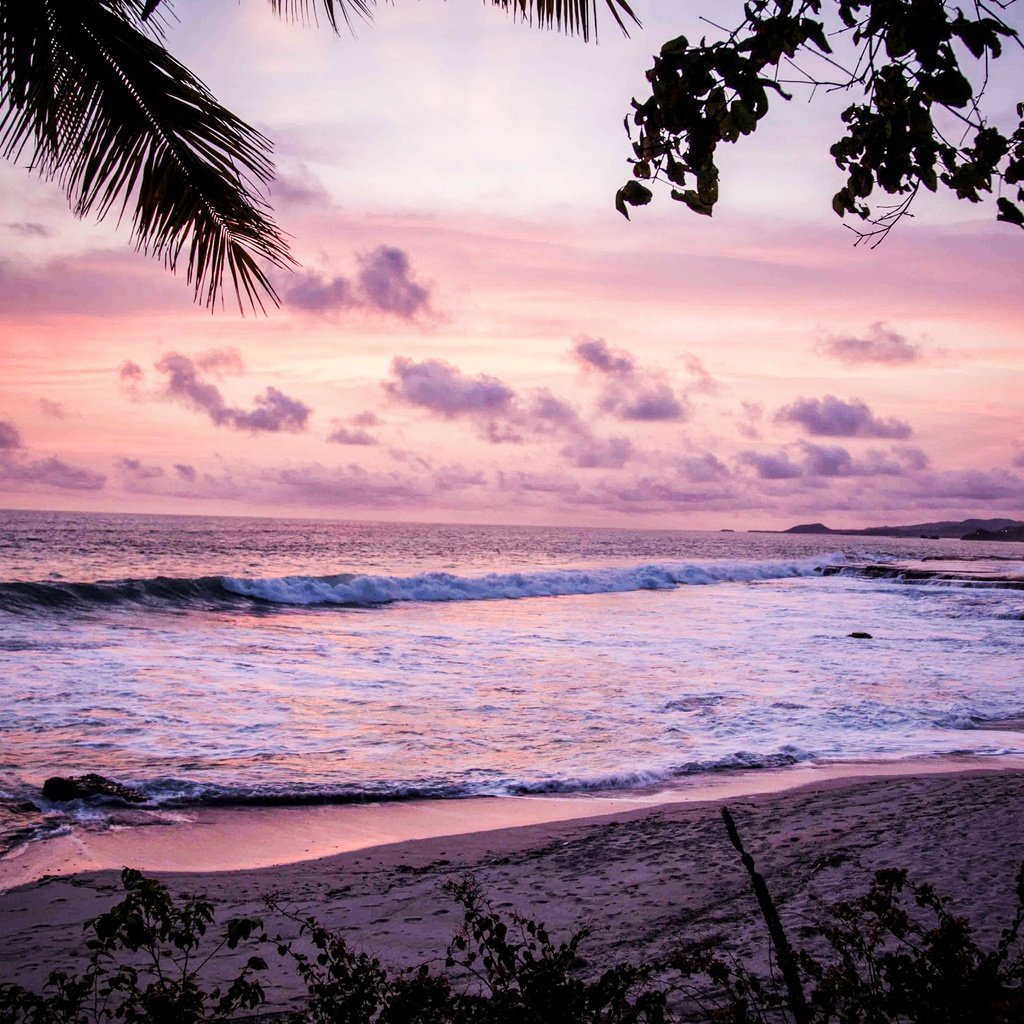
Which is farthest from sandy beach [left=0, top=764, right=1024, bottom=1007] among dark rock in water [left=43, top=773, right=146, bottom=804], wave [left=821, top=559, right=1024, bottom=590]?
wave [left=821, top=559, right=1024, bottom=590]

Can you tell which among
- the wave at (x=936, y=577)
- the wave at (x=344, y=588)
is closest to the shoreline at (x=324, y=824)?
the wave at (x=344, y=588)

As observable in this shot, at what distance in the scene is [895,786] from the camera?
8.08 meters

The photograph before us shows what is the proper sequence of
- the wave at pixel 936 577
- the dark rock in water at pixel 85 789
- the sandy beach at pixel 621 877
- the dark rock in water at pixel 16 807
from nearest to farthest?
the sandy beach at pixel 621 877 → the dark rock in water at pixel 16 807 → the dark rock in water at pixel 85 789 → the wave at pixel 936 577

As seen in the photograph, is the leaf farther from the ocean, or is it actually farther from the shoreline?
the ocean

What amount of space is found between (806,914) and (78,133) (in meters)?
6.06

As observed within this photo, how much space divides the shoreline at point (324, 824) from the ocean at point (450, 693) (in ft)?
0.89

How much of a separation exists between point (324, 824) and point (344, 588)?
28424mm

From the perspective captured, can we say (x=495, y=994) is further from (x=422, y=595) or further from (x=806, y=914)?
(x=422, y=595)

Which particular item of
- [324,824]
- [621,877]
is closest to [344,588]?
[324,824]

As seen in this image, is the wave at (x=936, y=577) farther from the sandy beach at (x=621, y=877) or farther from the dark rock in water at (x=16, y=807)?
the dark rock in water at (x=16, y=807)

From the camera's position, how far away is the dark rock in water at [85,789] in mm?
7611

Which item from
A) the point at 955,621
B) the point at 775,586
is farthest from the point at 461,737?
the point at 775,586

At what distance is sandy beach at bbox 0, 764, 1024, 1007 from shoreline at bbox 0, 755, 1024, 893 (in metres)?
0.17

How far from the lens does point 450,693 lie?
43.6 ft
